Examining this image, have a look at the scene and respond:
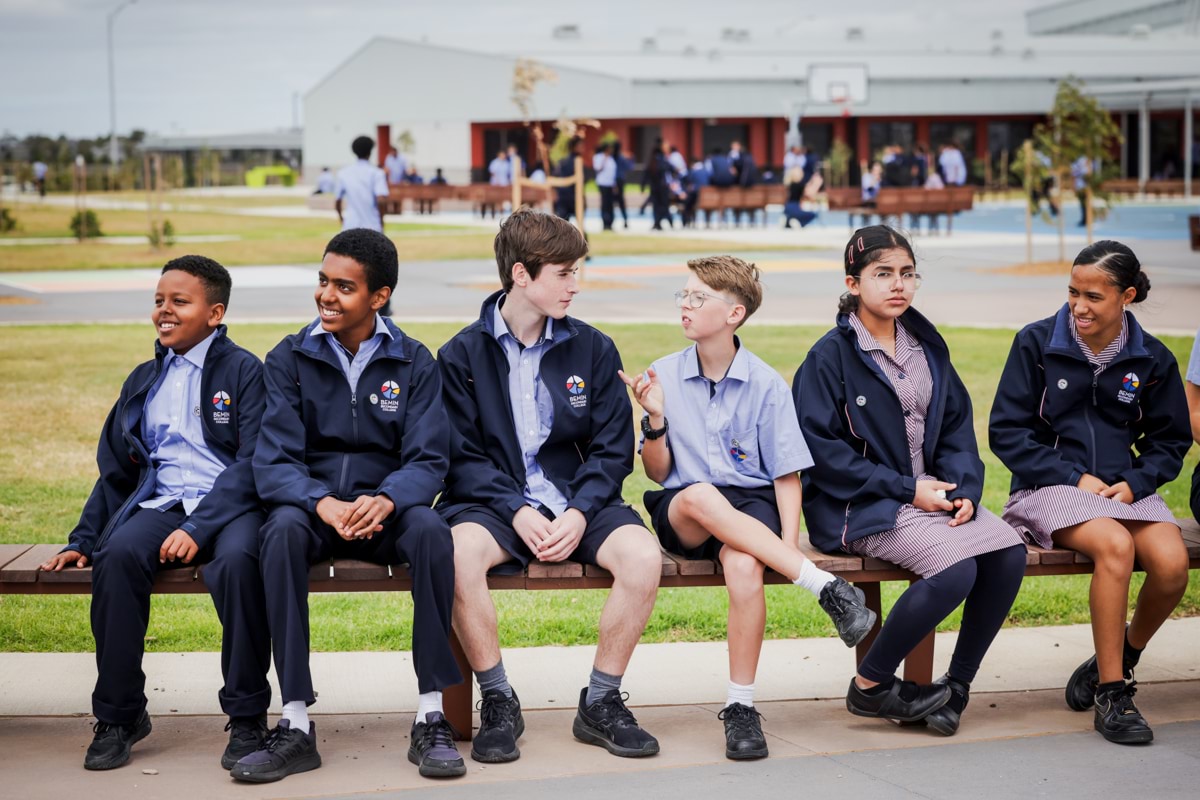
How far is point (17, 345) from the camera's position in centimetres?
1360

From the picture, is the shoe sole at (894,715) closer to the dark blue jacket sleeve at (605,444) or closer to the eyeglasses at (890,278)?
the dark blue jacket sleeve at (605,444)

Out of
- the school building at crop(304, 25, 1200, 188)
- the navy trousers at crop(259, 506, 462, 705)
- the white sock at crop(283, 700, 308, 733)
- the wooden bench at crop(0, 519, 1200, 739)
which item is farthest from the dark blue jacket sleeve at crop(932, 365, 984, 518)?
the school building at crop(304, 25, 1200, 188)

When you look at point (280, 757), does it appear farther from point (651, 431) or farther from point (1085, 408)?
point (1085, 408)

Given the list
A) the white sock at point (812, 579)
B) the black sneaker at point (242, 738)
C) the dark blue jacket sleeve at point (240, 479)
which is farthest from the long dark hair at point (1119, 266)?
the black sneaker at point (242, 738)

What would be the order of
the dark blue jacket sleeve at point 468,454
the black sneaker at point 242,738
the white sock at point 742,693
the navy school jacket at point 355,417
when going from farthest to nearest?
the dark blue jacket sleeve at point 468,454 → the navy school jacket at point 355,417 → the white sock at point 742,693 → the black sneaker at point 242,738

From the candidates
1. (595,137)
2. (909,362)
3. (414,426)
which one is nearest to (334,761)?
(414,426)

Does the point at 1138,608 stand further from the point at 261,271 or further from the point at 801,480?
the point at 261,271

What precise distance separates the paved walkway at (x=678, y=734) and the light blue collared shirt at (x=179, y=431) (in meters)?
0.78

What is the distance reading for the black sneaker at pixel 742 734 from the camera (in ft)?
14.3

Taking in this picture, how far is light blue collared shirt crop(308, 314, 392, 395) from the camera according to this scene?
15.3 ft

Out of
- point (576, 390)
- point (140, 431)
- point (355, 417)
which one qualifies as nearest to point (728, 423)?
point (576, 390)

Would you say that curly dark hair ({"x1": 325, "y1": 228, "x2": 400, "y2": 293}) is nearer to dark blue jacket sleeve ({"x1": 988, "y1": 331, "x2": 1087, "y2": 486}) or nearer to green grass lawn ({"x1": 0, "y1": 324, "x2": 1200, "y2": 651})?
green grass lawn ({"x1": 0, "y1": 324, "x2": 1200, "y2": 651})

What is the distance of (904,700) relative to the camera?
463cm

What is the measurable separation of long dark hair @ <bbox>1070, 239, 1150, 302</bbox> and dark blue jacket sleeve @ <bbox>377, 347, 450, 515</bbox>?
7.15 feet
